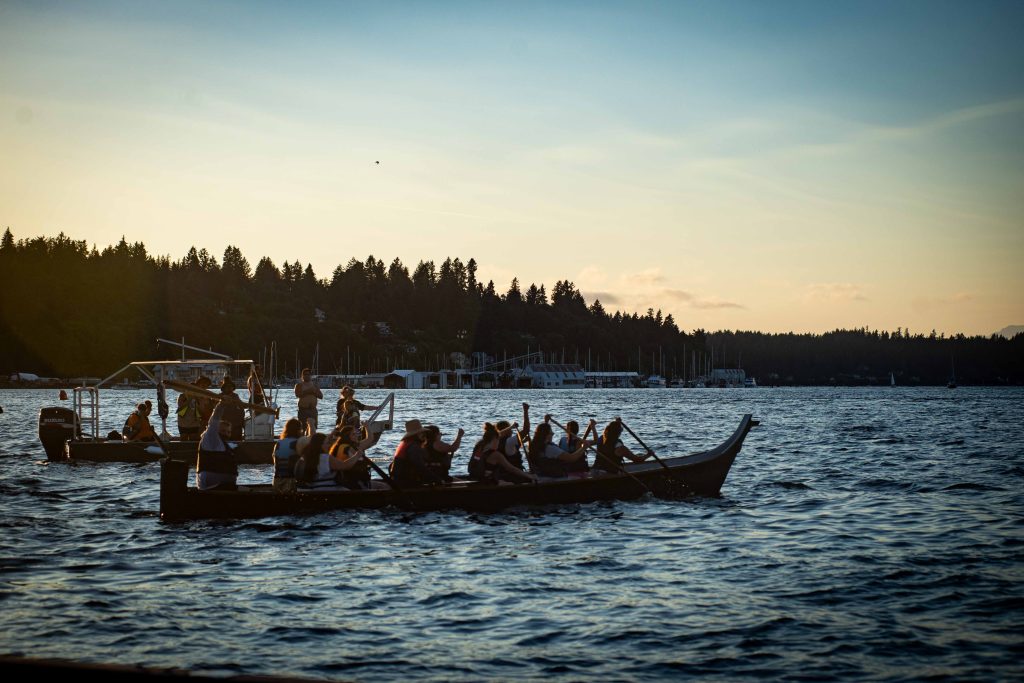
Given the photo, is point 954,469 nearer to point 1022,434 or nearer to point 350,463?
point 350,463

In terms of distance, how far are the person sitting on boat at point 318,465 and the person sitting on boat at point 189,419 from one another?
1218 cm

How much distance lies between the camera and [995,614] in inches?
513

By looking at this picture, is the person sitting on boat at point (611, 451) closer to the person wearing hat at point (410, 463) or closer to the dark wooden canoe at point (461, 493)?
the dark wooden canoe at point (461, 493)

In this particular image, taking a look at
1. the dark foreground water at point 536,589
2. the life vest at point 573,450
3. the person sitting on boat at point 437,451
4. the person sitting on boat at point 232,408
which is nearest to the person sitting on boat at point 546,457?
the life vest at point 573,450

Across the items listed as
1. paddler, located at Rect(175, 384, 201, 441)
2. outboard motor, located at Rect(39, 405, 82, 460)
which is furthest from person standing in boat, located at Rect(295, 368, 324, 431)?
outboard motor, located at Rect(39, 405, 82, 460)

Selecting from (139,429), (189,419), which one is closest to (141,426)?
(139,429)

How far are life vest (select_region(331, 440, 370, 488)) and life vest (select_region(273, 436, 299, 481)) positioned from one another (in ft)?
3.24

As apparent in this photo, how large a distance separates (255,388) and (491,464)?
1205 centimetres

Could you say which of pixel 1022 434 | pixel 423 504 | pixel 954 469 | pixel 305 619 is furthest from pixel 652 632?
pixel 1022 434

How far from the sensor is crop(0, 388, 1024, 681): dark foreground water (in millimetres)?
11000

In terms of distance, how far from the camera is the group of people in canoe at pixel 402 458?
19438mm

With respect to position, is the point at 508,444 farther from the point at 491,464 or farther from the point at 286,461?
the point at 286,461

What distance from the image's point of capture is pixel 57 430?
33000mm

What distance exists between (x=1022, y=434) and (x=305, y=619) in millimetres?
57291
